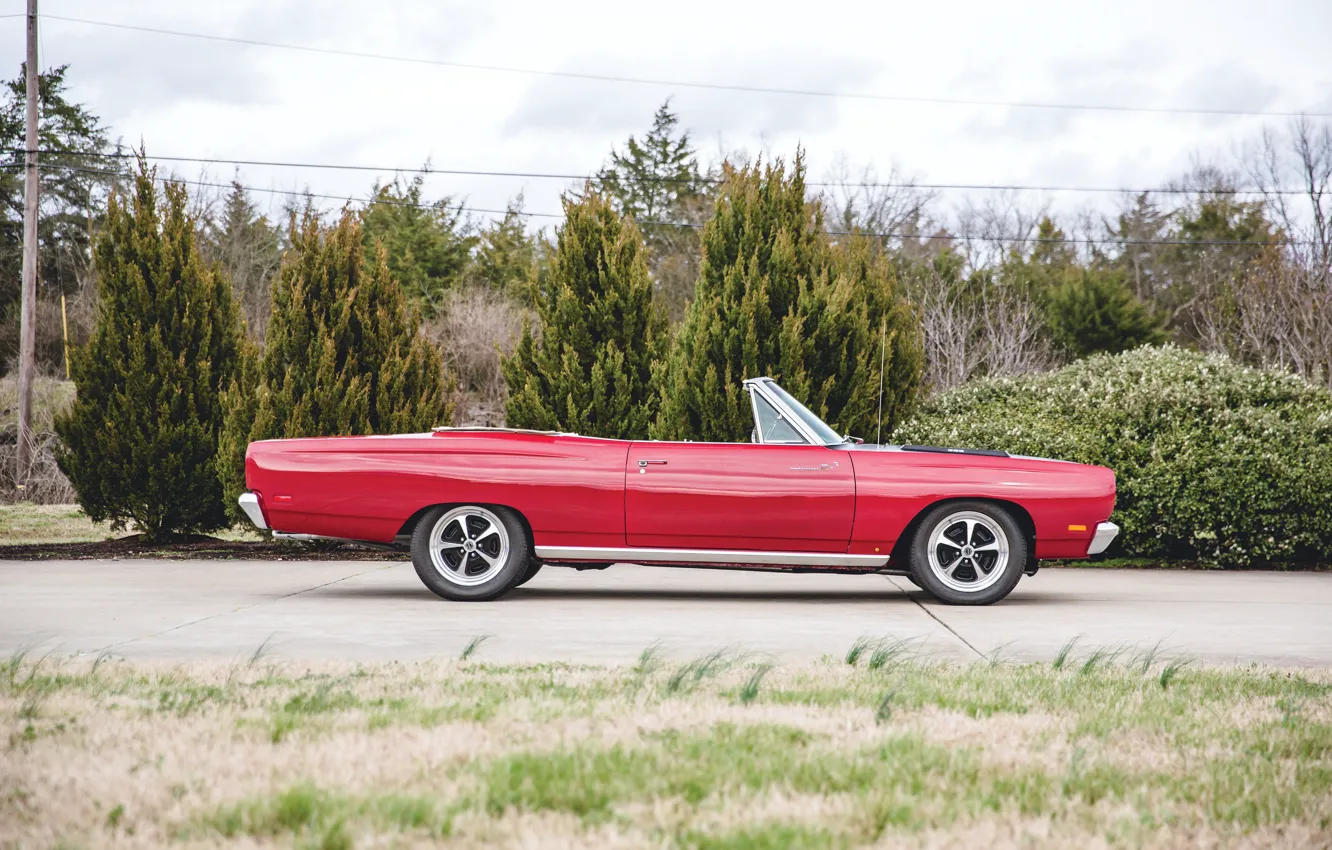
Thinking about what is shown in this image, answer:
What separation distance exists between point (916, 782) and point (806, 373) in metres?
→ 9.30

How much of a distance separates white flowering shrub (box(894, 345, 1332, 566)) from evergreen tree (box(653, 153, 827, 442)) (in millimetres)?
1786

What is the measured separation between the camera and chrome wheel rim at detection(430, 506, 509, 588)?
8.55 metres

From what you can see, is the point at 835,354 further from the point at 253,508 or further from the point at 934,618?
the point at 253,508

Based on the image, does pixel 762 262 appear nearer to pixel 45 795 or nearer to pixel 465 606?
pixel 465 606

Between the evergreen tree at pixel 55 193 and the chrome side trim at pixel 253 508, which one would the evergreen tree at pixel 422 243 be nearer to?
the evergreen tree at pixel 55 193

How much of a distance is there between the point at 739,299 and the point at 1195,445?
4602 millimetres

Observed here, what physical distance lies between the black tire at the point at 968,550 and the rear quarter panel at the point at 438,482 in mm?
2020

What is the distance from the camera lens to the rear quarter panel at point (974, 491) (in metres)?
8.36

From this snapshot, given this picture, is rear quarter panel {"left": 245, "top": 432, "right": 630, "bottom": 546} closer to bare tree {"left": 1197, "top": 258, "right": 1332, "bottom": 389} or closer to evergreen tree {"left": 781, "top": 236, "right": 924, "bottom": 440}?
evergreen tree {"left": 781, "top": 236, "right": 924, "bottom": 440}

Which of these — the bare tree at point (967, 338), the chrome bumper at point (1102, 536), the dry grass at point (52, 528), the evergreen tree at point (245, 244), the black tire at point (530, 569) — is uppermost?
the evergreen tree at point (245, 244)

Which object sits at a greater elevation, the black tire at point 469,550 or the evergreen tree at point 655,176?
the evergreen tree at point 655,176

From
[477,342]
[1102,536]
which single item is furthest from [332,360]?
[477,342]

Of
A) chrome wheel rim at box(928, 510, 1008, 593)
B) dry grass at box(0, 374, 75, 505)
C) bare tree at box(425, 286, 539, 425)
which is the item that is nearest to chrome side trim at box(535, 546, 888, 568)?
chrome wheel rim at box(928, 510, 1008, 593)

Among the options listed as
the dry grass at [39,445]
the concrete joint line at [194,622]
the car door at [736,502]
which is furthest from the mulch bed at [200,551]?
the dry grass at [39,445]
